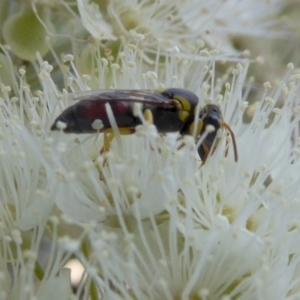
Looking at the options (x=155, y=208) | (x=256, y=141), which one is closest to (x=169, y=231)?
Answer: (x=155, y=208)

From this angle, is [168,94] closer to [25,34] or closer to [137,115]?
[137,115]

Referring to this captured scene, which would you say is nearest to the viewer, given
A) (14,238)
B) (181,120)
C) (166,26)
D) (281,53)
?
(14,238)

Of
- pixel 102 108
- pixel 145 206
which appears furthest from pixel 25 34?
pixel 145 206

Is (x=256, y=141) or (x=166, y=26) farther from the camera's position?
(x=166, y=26)

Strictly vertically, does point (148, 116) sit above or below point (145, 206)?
above

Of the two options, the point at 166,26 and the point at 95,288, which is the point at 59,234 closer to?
the point at 95,288

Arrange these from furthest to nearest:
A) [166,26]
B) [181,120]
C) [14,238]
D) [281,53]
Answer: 1. [281,53]
2. [166,26]
3. [181,120]
4. [14,238]

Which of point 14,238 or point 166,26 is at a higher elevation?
point 166,26

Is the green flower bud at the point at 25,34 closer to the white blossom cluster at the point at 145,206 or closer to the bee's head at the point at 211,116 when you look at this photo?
the white blossom cluster at the point at 145,206
